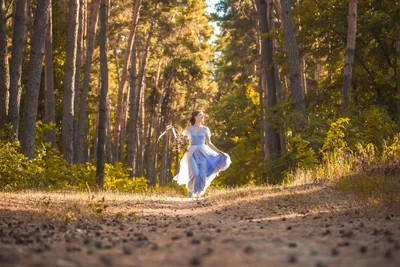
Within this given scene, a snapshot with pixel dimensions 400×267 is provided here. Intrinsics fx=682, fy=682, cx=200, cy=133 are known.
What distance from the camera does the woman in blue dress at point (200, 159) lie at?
55.9ft

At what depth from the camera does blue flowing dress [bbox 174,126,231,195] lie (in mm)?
17047

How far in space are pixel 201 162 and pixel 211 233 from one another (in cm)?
984

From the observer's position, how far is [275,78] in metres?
27.0

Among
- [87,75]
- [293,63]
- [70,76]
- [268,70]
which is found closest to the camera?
[293,63]

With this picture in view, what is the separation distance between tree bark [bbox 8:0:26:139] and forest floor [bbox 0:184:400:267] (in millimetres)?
5899

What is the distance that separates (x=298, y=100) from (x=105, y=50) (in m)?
6.80

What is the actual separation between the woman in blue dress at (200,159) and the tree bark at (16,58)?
4.76m

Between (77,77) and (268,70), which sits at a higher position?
(77,77)

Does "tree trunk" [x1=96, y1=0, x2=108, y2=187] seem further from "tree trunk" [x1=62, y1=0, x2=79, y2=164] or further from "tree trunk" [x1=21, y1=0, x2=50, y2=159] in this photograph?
"tree trunk" [x1=21, y1=0, x2=50, y2=159]

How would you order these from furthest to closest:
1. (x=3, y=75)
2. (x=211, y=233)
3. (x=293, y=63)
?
(x=293, y=63), (x=3, y=75), (x=211, y=233)

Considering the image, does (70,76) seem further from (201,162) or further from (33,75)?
(201,162)

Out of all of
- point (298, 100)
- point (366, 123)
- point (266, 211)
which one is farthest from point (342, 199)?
point (298, 100)

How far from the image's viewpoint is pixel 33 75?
18000mm

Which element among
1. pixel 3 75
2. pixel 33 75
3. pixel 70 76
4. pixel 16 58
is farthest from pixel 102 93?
pixel 3 75
